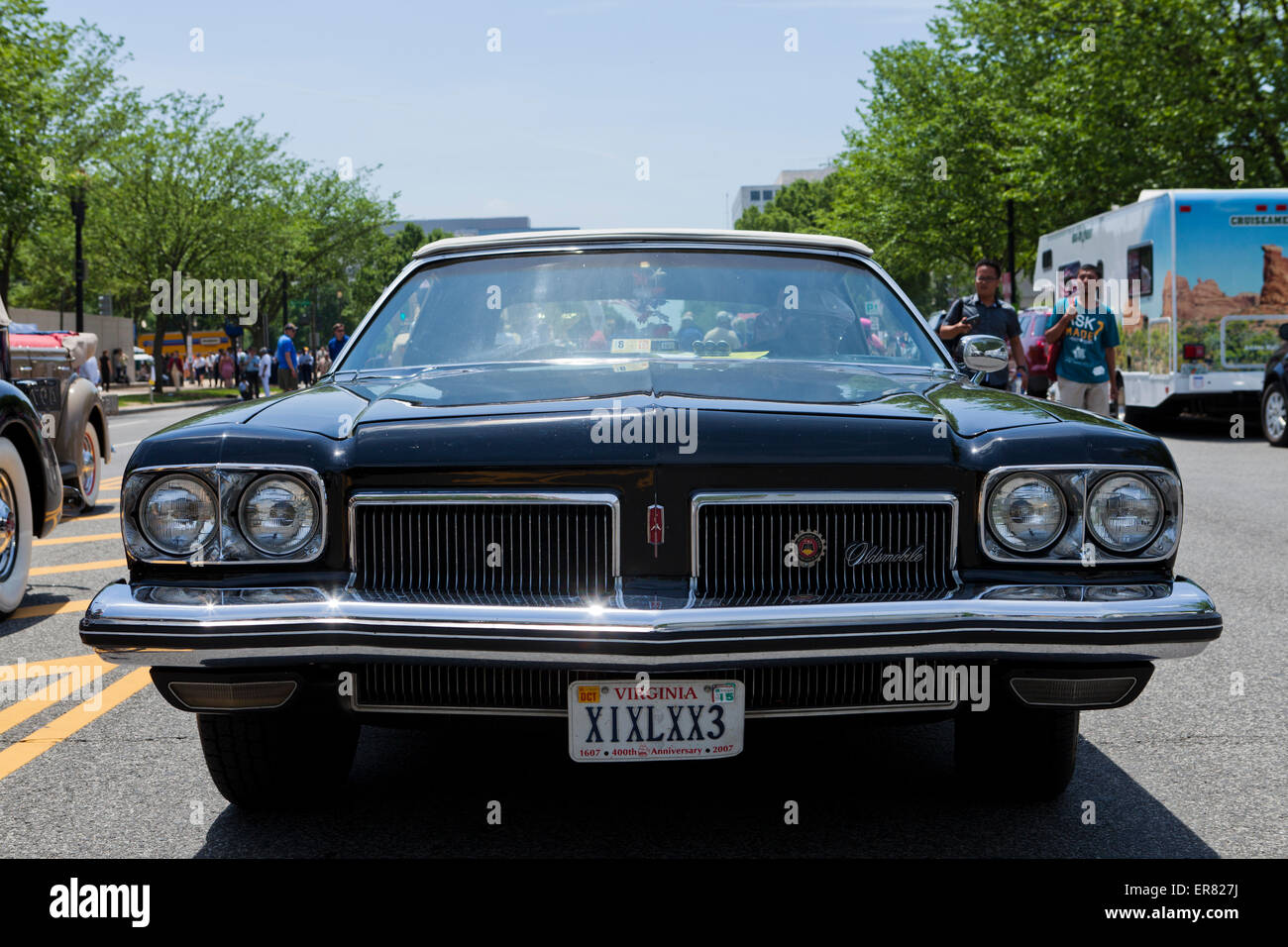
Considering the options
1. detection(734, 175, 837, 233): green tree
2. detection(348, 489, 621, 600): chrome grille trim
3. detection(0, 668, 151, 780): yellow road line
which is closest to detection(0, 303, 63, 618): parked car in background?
detection(0, 668, 151, 780): yellow road line

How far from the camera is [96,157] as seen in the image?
135 ft

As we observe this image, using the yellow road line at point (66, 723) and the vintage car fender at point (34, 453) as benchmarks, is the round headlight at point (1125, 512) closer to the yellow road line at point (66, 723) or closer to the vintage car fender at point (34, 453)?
the yellow road line at point (66, 723)

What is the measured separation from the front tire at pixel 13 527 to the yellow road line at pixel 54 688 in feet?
3.75

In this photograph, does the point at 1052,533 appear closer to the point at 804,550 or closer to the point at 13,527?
the point at 804,550

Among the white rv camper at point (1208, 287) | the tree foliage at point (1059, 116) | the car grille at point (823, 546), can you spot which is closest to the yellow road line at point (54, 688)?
the car grille at point (823, 546)

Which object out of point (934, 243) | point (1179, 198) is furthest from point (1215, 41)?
point (934, 243)

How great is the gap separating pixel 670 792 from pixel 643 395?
4.22 feet

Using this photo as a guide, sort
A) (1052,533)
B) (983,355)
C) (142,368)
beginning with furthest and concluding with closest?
(142,368) → (983,355) → (1052,533)

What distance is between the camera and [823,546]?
125 inches

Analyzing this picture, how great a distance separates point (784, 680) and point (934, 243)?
42519mm

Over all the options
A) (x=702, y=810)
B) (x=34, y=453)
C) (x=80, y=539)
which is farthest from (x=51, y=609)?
(x=702, y=810)

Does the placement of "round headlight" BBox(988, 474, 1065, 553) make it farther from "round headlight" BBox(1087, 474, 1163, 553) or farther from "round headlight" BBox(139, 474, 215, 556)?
"round headlight" BBox(139, 474, 215, 556)

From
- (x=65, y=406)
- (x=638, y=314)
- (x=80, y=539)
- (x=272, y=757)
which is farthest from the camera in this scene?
(x=65, y=406)
